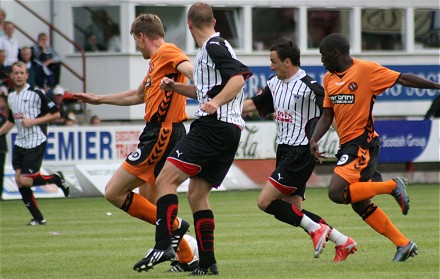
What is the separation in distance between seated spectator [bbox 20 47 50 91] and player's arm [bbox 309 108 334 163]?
48.4ft

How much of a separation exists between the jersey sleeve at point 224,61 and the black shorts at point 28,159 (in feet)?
25.4

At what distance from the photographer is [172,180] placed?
919 centimetres

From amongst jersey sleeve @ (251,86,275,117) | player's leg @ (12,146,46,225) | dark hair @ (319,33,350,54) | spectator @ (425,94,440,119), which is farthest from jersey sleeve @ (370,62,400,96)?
spectator @ (425,94,440,119)

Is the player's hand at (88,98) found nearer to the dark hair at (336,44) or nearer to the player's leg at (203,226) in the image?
the player's leg at (203,226)

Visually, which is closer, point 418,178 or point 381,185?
point 381,185

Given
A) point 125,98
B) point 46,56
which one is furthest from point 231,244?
point 46,56

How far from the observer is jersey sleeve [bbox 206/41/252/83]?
9.02 meters

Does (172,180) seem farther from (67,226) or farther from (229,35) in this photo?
(229,35)

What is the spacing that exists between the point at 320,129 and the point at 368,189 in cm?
74

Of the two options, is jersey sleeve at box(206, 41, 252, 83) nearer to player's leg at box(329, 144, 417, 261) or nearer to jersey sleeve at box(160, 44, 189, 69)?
jersey sleeve at box(160, 44, 189, 69)

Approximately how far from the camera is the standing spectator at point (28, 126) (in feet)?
53.1

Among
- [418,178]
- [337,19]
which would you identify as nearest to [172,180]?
[418,178]

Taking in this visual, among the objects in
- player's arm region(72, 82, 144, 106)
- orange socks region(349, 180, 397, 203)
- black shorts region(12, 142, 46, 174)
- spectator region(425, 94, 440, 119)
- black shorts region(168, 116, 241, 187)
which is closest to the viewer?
black shorts region(168, 116, 241, 187)

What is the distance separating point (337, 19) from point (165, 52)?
69.0ft
